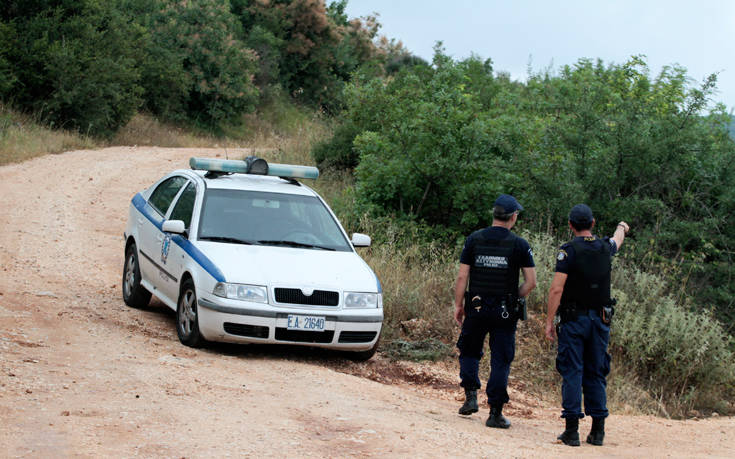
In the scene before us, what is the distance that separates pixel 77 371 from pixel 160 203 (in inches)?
137

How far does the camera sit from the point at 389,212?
1434 cm

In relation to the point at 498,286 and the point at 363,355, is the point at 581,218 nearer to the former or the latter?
the point at 498,286

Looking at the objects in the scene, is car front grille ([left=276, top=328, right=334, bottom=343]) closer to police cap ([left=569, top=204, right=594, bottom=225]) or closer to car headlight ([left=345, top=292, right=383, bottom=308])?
car headlight ([left=345, top=292, right=383, bottom=308])

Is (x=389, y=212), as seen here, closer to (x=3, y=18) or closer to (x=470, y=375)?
(x=470, y=375)

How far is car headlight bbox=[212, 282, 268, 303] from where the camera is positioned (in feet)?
24.9

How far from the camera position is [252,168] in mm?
9609

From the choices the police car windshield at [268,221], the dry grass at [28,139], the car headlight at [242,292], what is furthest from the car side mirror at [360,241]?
the dry grass at [28,139]

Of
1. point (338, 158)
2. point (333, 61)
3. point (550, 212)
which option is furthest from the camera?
point (333, 61)

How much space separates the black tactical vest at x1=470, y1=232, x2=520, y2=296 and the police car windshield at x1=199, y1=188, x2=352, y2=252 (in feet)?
8.29

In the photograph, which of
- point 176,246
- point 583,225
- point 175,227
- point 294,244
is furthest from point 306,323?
point 583,225

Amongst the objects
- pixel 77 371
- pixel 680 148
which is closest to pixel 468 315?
pixel 77 371

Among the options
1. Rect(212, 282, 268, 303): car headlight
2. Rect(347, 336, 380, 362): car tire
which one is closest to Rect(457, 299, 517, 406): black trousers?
Rect(347, 336, 380, 362): car tire

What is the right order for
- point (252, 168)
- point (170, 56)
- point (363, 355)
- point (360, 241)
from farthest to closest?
point (170, 56) → point (252, 168) → point (360, 241) → point (363, 355)

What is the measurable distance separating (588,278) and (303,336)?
2686mm
